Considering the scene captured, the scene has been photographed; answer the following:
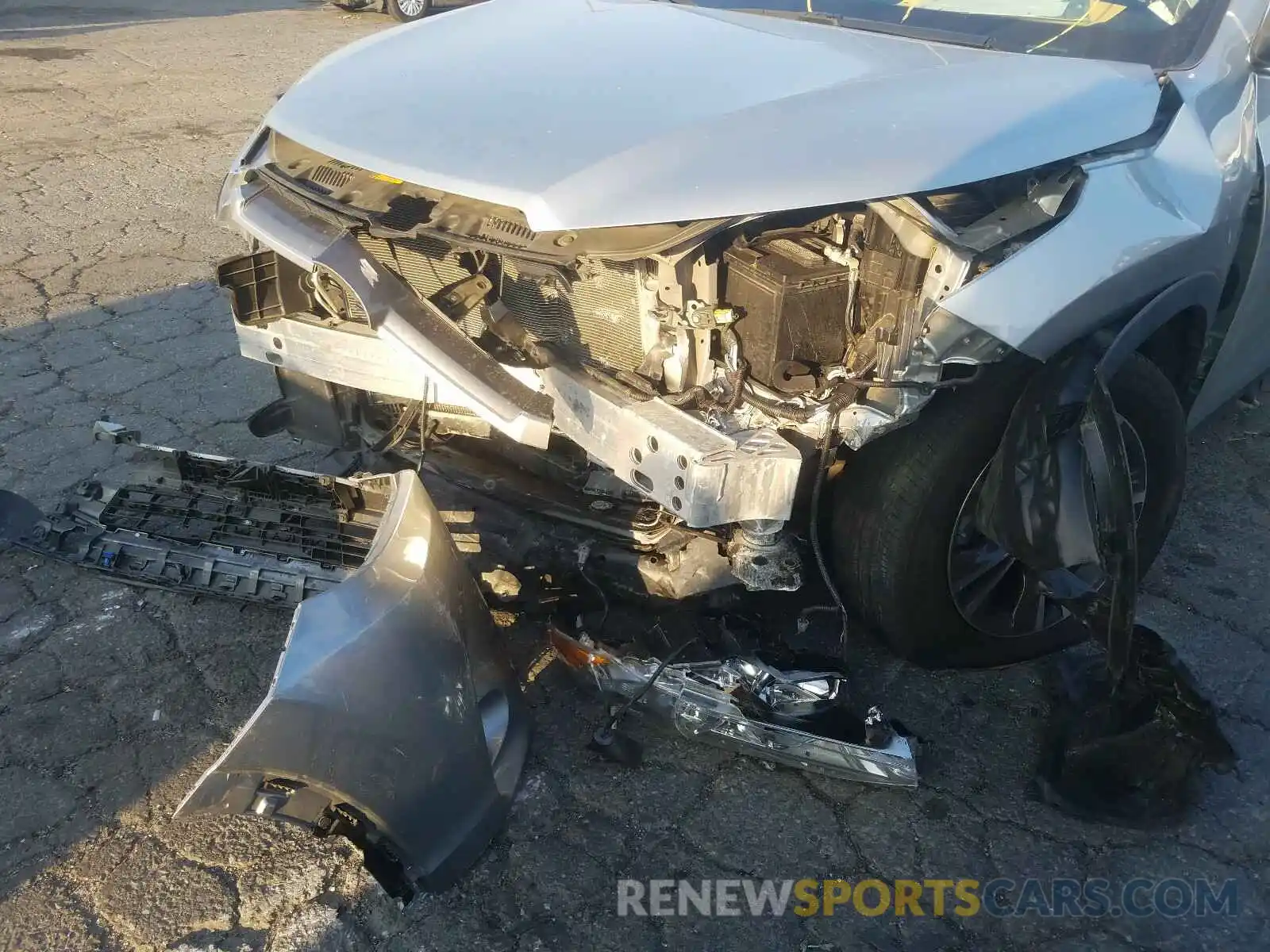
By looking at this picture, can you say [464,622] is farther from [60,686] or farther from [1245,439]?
[1245,439]

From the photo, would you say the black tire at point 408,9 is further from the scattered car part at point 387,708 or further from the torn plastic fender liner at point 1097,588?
the torn plastic fender liner at point 1097,588

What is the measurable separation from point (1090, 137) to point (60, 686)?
2881 mm

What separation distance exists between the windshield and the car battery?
3.07 ft

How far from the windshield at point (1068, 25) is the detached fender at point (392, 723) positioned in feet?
6.12

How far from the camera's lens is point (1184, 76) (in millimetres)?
2477

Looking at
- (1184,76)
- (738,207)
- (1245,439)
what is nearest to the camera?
(738,207)

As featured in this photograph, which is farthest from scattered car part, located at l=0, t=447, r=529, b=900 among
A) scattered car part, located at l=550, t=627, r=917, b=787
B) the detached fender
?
scattered car part, located at l=550, t=627, r=917, b=787

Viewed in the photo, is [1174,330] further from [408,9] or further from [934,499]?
[408,9]

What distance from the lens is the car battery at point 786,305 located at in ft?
6.89

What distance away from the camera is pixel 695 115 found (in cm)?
210

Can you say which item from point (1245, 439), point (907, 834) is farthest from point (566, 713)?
point (1245, 439)

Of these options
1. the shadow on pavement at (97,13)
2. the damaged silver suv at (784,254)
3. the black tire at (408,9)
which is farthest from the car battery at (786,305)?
the black tire at (408,9)

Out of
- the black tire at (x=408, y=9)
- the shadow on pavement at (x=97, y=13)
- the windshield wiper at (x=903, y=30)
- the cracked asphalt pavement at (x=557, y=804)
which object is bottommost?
the shadow on pavement at (x=97, y=13)

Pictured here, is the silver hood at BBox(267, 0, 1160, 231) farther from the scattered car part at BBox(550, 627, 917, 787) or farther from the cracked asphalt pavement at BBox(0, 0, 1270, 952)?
the cracked asphalt pavement at BBox(0, 0, 1270, 952)
